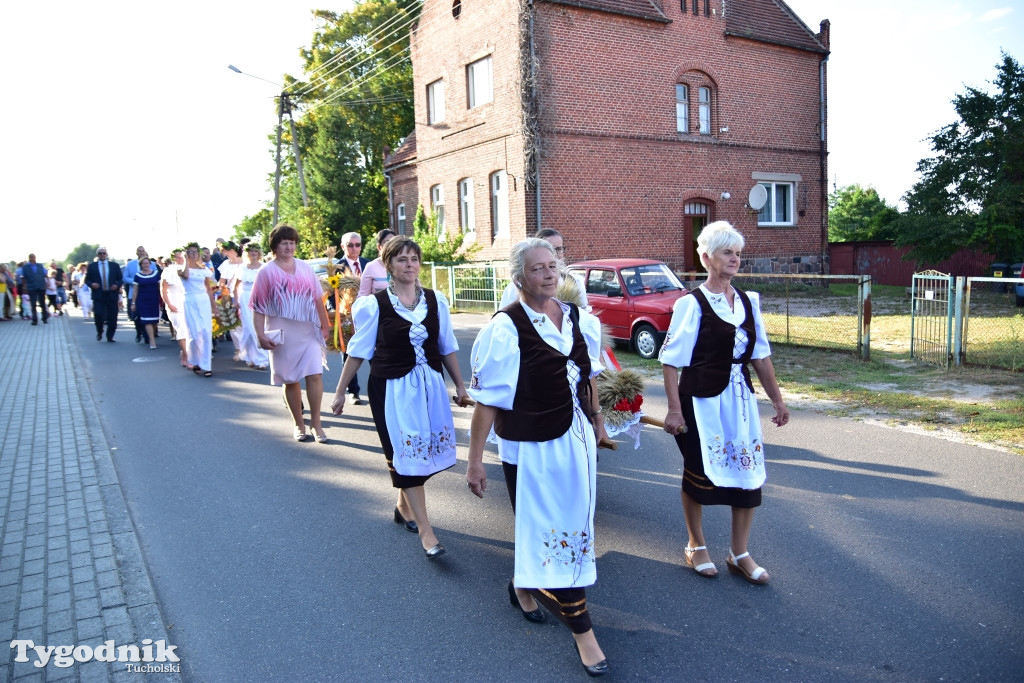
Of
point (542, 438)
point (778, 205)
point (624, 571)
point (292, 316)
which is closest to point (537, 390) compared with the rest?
point (542, 438)

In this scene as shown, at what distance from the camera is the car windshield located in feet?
40.8

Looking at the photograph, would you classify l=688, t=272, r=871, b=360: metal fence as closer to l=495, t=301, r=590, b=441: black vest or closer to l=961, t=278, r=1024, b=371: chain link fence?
l=961, t=278, r=1024, b=371: chain link fence

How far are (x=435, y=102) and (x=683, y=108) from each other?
8.46 m

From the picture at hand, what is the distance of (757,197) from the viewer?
24.2 metres

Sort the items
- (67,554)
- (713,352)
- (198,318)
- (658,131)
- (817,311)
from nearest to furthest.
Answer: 1. (713,352)
2. (67,554)
3. (198,318)
4. (817,311)
5. (658,131)

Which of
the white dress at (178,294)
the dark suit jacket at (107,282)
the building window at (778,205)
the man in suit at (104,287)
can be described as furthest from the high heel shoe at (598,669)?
the building window at (778,205)

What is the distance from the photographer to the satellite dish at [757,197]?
24188 millimetres

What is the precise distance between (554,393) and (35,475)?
219 inches

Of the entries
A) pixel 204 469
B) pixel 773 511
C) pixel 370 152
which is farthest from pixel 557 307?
pixel 370 152

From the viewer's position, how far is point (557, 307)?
351cm

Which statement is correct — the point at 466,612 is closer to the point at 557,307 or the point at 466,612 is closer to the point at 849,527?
the point at 557,307

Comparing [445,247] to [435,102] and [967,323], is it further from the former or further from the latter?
[967,323]

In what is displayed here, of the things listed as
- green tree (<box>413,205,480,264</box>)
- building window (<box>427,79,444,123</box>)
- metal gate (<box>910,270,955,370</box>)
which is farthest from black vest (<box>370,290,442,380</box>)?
building window (<box>427,79,444,123</box>)

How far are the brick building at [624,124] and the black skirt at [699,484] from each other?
56.6 ft
